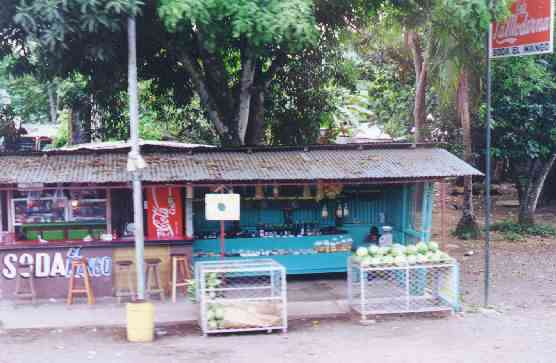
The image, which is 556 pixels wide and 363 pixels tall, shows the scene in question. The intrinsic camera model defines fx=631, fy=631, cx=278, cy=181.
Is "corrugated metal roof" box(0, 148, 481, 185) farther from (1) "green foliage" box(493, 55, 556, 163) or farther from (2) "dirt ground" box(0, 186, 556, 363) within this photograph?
(1) "green foliage" box(493, 55, 556, 163)

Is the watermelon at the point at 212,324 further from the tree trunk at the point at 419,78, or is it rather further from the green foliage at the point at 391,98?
the green foliage at the point at 391,98

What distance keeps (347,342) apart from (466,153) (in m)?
10.5

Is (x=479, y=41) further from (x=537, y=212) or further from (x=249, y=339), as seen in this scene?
(x=537, y=212)

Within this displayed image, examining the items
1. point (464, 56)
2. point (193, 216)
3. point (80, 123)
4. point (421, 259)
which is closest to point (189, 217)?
point (193, 216)

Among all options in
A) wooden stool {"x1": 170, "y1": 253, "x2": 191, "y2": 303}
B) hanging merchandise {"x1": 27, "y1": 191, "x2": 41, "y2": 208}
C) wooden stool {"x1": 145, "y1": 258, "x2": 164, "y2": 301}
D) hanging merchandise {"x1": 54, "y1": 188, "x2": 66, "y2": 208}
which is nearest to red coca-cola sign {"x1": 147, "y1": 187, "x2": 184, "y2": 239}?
wooden stool {"x1": 170, "y1": 253, "x2": 191, "y2": 303}

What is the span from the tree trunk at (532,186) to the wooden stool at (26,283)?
47.7 feet

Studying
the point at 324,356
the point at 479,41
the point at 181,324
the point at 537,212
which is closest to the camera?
the point at 324,356

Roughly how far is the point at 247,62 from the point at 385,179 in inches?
178

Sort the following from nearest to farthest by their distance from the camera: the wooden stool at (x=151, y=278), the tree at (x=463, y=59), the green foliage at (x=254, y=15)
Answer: the green foliage at (x=254, y=15), the tree at (x=463, y=59), the wooden stool at (x=151, y=278)

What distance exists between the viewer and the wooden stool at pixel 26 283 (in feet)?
37.4

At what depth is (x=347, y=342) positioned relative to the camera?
30.4ft

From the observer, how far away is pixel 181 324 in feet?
34.0

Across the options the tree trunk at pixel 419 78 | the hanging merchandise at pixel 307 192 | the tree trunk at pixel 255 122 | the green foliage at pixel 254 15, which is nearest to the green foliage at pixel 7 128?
the tree trunk at pixel 255 122

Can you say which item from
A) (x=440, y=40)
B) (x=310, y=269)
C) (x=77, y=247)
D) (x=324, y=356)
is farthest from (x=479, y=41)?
(x=77, y=247)
